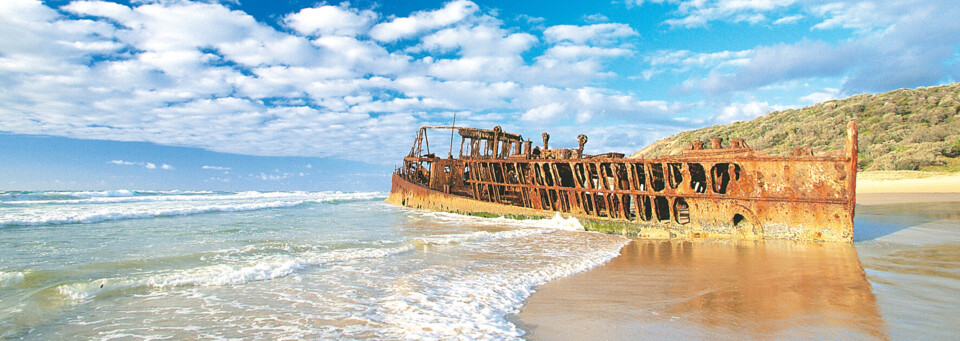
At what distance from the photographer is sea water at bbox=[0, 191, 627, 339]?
420cm

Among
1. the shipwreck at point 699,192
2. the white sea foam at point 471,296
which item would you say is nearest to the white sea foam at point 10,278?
the white sea foam at point 471,296

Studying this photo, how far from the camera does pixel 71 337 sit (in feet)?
13.1

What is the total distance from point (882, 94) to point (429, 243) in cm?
4817

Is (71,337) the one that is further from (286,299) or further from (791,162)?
(791,162)

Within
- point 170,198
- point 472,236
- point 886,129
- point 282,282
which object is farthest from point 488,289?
point 170,198

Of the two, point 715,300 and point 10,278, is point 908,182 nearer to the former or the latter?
point 715,300

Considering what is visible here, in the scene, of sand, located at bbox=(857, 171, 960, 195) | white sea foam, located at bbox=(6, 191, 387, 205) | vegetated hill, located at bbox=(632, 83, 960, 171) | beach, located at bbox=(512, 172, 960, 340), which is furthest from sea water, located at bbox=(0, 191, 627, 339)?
white sea foam, located at bbox=(6, 191, 387, 205)

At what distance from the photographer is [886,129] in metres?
32.0

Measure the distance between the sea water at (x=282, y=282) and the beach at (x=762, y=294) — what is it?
63 cm

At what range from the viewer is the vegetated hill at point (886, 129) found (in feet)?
85.4

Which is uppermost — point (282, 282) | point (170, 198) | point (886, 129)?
point (886, 129)

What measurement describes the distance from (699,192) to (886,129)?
103 feet

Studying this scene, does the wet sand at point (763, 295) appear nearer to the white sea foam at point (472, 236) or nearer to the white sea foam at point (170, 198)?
the white sea foam at point (472, 236)

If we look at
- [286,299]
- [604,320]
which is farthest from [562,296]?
[286,299]
